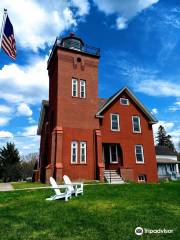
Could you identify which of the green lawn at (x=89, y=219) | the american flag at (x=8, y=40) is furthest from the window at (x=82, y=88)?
the green lawn at (x=89, y=219)

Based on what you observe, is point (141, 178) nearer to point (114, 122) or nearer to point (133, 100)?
point (114, 122)

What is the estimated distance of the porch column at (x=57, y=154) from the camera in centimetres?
2003

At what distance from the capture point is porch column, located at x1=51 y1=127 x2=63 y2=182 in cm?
2003

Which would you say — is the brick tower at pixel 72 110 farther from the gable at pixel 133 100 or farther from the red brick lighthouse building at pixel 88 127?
the gable at pixel 133 100

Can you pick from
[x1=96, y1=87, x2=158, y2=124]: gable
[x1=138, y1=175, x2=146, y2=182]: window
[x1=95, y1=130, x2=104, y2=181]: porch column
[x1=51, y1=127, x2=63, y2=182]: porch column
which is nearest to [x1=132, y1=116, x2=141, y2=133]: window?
[x1=96, y1=87, x2=158, y2=124]: gable

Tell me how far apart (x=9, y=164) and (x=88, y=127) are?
27.5 meters

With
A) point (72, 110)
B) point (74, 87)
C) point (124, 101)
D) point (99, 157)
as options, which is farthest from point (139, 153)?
point (74, 87)

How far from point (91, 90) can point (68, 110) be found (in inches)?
134

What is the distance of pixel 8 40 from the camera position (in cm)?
1102

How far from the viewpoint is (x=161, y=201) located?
33.3 ft

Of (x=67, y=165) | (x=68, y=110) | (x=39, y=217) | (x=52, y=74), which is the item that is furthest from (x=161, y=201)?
(x=52, y=74)

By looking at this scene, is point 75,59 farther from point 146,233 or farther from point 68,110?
point 146,233

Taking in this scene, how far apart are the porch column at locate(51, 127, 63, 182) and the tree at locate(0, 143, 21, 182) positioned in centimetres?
2619

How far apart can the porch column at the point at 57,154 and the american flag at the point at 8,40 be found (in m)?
10.5
